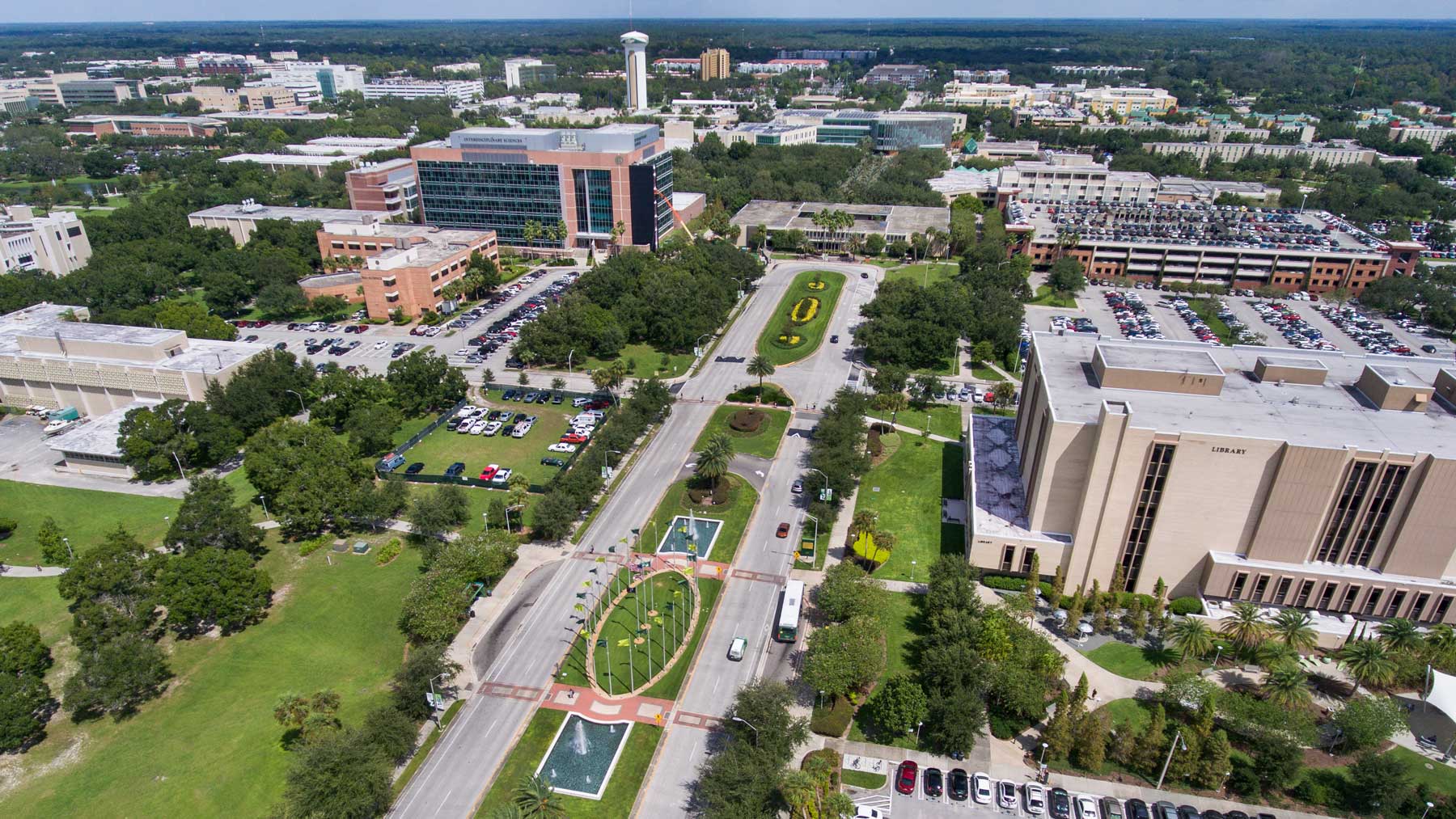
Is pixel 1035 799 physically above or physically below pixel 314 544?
above

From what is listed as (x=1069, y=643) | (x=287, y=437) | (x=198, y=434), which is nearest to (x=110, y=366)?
(x=198, y=434)

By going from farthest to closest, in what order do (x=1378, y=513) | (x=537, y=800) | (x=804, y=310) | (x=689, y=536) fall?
(x=804, y=310)
(x=689, y=536)
(x=1378, y=513)
(x=537, y=800)

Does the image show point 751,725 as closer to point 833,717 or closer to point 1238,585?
point 833,717

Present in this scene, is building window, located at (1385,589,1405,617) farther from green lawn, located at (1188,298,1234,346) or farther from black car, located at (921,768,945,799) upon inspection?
green lawn, located at (1188,298,1234,346)

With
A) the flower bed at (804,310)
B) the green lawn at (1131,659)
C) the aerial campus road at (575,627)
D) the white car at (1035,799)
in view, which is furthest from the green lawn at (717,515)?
the flower bed at (804,310)

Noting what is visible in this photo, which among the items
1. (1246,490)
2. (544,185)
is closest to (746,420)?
(1246,490)

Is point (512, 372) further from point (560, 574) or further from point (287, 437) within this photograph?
point (560, 574)
